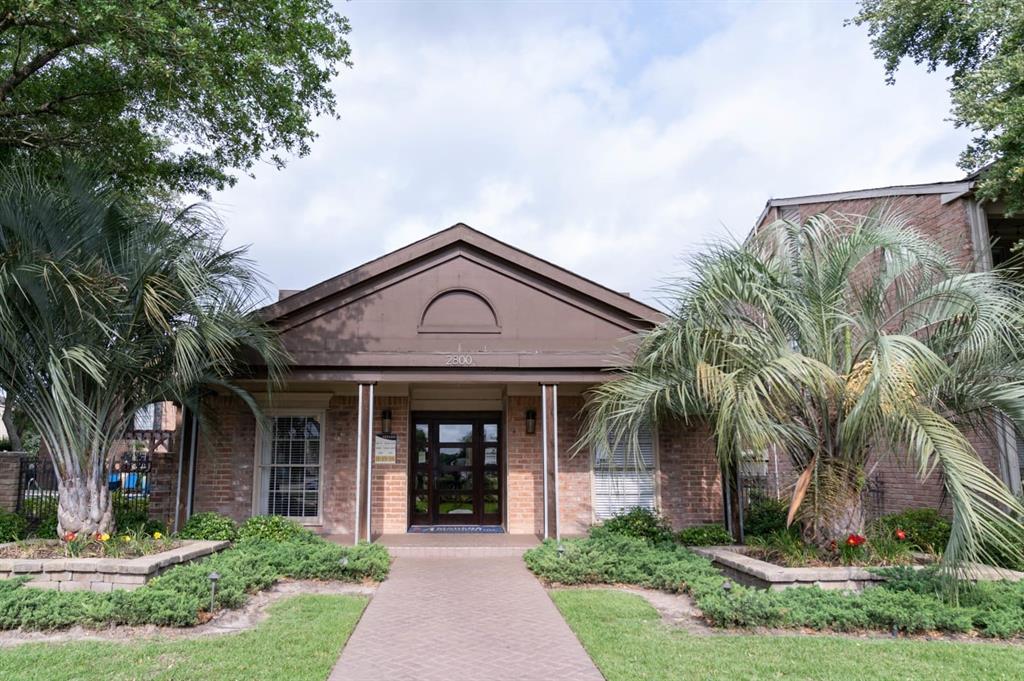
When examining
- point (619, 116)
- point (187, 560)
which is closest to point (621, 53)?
point (619, 116)

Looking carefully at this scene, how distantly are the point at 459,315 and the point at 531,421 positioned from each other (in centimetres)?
272

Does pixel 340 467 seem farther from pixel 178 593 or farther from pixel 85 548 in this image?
pixel 178 593

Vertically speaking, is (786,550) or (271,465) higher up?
(271,465)

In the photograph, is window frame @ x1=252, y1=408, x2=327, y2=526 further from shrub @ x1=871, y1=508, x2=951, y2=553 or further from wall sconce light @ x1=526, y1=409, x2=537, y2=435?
shrub @ x1=871, y1=508, x2=951, y2=553

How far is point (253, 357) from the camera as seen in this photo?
10820 mm

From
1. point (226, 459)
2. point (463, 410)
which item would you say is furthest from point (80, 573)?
point (463, 410)

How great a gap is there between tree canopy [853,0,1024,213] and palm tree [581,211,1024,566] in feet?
8.52

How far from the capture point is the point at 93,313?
8039 millimetres

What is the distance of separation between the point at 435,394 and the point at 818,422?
7.59 metres

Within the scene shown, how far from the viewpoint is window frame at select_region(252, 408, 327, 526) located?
12.6 m

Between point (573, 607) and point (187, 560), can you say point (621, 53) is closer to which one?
point (573, 607)

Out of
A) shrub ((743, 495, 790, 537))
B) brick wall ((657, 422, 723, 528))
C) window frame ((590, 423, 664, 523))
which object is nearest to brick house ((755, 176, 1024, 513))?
shrub ((743, 495, 790, 537))

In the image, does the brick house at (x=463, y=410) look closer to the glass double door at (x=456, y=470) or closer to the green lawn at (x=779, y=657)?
the glass double door at (x=456, y=470)

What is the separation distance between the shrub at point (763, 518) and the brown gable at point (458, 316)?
386 cm
